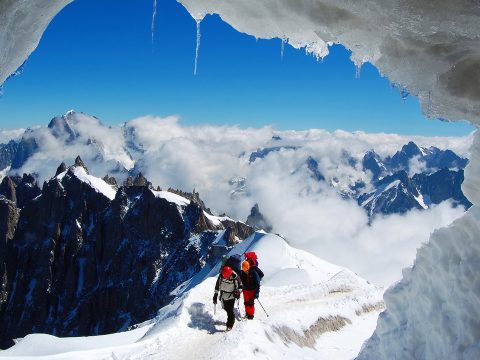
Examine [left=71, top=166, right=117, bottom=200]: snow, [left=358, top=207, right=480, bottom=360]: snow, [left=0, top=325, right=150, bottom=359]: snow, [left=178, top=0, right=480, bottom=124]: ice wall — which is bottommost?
[left=0, top=325, right=150, bottom=359]: snow

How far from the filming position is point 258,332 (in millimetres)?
16344

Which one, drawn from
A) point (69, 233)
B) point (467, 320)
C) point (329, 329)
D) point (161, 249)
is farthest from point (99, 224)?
point (467, 320)

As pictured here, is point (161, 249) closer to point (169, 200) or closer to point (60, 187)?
point (169, 200)

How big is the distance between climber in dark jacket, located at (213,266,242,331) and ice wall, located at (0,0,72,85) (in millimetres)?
11876

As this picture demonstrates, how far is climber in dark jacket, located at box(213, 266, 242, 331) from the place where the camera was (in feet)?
57.7

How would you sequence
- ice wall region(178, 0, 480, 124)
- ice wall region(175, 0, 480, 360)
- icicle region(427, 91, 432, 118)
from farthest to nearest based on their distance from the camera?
1. icicle region(427, 91, 432, 118)
2. ice wall region(175, 0, 480, 360)
3. ice wall region(178, 0, 480, 124)

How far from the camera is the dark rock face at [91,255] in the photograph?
522 feet

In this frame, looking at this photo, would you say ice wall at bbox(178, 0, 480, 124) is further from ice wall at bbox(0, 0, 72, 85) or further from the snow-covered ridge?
the snow-covered ridge

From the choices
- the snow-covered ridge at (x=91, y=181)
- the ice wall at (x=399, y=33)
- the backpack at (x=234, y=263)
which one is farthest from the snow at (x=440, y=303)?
the snow-covered ridge at (x=91, y=181)

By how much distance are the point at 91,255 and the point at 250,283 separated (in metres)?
171

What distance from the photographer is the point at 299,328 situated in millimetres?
19453

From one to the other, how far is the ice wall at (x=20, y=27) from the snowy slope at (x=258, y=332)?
10.4 meters

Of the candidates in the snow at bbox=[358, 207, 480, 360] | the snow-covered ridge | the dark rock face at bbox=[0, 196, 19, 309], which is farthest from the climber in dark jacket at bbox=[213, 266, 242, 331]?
the dark rock face at bbox=[0, 196, 19, 309]

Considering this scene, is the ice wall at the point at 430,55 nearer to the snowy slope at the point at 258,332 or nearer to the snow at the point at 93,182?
the snowy slope at the point at 258,332
